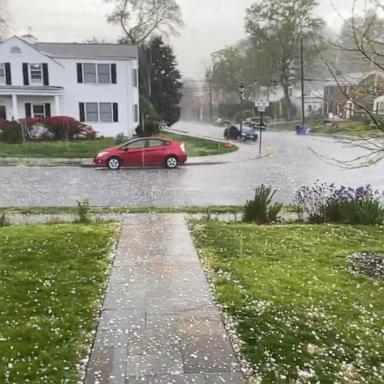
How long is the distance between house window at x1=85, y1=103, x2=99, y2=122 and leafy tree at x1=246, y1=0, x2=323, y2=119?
1397 inches

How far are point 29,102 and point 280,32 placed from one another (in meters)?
40.1

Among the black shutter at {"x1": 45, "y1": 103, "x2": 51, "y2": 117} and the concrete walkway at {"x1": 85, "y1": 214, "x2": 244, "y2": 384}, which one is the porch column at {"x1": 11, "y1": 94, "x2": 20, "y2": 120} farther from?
the concrete walkway at {"x1": 85, "y1": 214, "x2": 244, "y2": 384}

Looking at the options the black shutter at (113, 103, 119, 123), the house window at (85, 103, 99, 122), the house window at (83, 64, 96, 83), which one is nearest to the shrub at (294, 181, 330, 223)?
the black shutter at (113, 103, 119, 123)

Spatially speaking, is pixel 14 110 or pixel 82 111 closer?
pixel 14 110

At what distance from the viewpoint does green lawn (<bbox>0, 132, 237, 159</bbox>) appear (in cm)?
2461

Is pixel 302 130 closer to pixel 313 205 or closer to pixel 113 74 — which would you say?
pixel 113 74

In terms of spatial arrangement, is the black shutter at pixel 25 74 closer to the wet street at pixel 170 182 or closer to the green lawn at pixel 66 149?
the green lawn at pixel 66 149

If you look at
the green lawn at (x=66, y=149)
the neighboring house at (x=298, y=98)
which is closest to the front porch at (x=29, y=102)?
the green lawn at (x=66, y=149)

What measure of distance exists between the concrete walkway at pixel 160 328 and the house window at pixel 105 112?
26674mm

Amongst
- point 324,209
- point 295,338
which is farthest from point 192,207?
point 295,338

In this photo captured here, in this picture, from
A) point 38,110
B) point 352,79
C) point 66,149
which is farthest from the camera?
point 38,110

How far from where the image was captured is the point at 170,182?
1638 cm

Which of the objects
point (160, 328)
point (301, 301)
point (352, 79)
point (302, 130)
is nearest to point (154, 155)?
point (352, 79)

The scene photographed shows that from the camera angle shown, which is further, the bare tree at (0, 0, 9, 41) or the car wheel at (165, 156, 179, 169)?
the bare tree at (0, 0, 9, 41)
